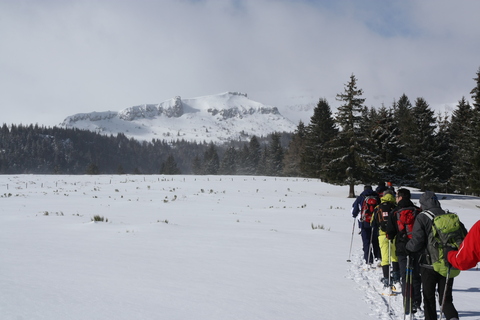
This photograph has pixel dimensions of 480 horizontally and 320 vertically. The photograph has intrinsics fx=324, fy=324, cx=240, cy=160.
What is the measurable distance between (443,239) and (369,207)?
169 inches

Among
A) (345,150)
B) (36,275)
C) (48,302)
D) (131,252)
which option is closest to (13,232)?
(131,252)

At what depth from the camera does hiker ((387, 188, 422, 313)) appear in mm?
5469

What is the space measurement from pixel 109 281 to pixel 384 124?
113 feet

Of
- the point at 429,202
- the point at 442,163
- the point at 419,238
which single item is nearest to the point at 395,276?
the point at 419,238

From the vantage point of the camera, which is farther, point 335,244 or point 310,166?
point 310,166

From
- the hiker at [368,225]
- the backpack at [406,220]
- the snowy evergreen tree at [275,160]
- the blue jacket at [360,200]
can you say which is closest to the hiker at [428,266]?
the backpack at [406,220]

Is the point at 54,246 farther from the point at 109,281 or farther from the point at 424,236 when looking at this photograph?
the point at 424,236

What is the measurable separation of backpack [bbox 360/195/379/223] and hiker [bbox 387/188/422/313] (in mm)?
2320

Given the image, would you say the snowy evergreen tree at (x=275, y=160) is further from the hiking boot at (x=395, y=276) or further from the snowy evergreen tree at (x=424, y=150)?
the hiking boot at (x=395, y=276)

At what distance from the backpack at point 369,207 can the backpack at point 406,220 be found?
2.60m

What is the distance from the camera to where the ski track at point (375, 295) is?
5291mm

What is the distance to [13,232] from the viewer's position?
975cm

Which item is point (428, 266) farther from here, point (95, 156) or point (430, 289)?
point (95, 156)

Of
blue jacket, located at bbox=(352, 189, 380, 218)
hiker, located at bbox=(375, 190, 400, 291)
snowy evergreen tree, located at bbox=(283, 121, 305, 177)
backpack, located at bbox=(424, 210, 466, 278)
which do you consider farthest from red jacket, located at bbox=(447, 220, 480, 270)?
snowy evergreen tree, located at bbox=(283, 121, 305, 177)
